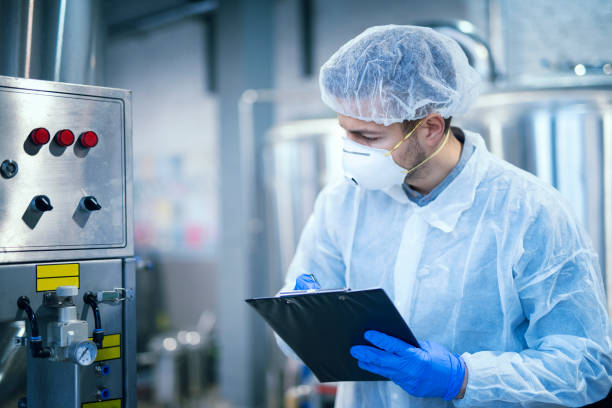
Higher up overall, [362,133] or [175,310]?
[362,133]

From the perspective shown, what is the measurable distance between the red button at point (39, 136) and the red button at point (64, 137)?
Answer: 0.02 m

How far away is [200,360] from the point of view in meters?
3.38

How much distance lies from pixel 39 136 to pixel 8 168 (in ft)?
0.24

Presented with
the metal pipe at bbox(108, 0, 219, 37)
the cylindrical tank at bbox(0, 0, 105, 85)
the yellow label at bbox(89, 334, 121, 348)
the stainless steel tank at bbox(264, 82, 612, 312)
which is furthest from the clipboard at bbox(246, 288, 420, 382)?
the metal pipe at bbox(108, 0, 219, 37)

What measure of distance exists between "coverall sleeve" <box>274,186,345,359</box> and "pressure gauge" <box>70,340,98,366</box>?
46cm

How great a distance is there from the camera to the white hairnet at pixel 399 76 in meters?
1.08

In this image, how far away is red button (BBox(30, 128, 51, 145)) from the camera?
98cm

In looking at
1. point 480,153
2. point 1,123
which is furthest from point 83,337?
point 480,153

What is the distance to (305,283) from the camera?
3.76ft

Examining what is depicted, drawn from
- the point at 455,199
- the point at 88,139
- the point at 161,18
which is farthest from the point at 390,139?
the point at 161,18

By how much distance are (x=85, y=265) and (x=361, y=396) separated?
607 millimetres

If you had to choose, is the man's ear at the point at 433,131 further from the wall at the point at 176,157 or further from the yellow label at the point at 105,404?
the wall at the point at 176,157

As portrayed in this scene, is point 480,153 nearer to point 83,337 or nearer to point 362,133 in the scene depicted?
point 362,133

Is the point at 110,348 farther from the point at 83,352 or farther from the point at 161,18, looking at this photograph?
the point at 161,18
